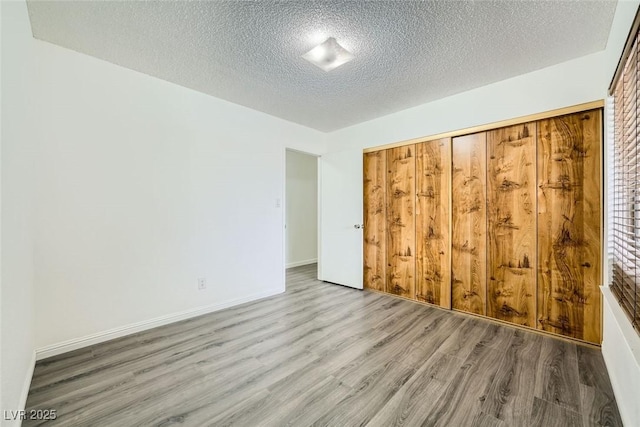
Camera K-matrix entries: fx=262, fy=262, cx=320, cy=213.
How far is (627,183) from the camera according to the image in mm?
1575

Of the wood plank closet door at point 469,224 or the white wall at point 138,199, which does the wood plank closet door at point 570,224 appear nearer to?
the wood plank closet door at point 469,224

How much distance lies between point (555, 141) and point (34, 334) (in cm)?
441

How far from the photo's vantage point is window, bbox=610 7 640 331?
4.44ft

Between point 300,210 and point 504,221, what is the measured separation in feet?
11.9

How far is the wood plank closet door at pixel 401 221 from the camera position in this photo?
3.26 meters

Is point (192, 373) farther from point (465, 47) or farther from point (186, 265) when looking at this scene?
point (465, 47)

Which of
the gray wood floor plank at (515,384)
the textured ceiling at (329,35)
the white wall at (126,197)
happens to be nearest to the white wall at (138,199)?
the white wall at (126,197)

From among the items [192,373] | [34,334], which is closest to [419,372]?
[192,373]

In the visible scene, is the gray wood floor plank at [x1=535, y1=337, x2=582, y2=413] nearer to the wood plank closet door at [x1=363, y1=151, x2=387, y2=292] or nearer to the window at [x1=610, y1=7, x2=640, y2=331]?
the window at [x1=610, y1=7, x2=640, y2=331]

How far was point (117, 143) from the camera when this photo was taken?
2285 mm

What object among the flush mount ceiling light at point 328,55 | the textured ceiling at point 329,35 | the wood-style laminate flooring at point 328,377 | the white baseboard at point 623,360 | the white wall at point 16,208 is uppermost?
the textured ceiling at point 329,35

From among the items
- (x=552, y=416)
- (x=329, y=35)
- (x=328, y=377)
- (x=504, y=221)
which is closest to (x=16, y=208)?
(x=328, y=377)

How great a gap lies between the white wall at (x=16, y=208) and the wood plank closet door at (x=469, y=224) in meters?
3.36

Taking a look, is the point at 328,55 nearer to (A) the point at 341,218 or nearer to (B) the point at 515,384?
(A) the point at 341,218
